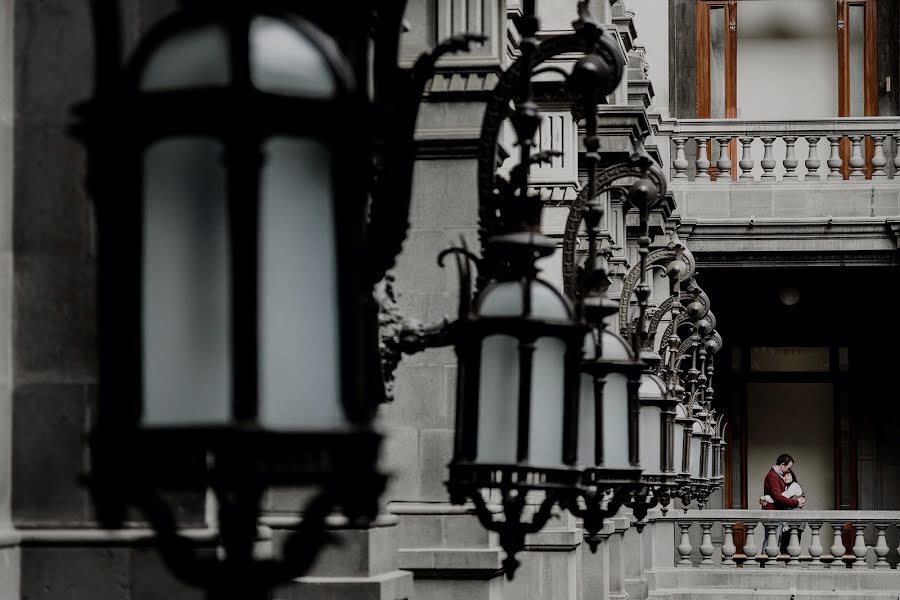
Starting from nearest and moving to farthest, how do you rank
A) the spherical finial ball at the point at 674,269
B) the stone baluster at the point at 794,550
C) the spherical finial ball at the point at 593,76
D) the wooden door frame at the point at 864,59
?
the spherical finial ball at the point at 593,76, the spherical finial ball at the point at 674,269, the stone baluster at the point at 794,550, the wooden door frame at the point at 864,59

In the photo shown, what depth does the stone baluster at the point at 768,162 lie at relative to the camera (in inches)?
962

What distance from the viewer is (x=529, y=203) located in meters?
5.76

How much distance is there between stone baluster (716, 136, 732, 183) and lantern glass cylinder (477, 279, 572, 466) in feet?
63.3

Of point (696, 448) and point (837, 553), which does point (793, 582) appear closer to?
point (837, 553)

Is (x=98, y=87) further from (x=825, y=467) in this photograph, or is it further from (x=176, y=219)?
(x=825, y=467)

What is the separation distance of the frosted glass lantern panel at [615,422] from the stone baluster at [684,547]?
49.5ft

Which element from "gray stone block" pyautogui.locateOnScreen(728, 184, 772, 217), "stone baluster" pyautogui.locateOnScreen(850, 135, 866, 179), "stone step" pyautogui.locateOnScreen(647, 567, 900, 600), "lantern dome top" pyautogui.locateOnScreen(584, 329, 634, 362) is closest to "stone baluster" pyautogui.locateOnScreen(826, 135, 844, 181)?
"stone baluster" pyautogui.locateOnScreen(850, 135, 866, 179)

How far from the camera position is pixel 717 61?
28172mm

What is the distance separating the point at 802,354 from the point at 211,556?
87.2ft

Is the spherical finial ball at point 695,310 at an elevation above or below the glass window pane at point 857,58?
below

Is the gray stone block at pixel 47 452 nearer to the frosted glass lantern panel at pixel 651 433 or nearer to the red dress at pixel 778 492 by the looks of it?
the frosted glass lantern panel at pixel 651 433

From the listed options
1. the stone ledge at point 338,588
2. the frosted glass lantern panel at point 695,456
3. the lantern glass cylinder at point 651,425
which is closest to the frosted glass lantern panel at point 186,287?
the stone ledge at point 338,588

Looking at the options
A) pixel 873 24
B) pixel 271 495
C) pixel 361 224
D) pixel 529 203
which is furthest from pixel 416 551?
pixel 873 24

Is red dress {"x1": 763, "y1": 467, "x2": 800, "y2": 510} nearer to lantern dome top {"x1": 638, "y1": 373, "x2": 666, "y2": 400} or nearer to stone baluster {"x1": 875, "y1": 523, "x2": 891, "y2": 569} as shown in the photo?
stone baluster {"x1": 875, "y1": 523, "x2": 891, "y2": 569}
